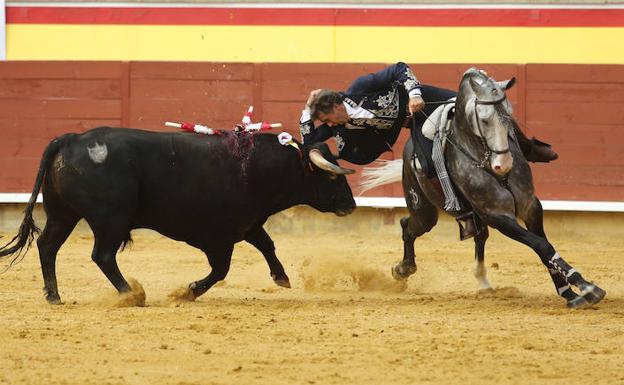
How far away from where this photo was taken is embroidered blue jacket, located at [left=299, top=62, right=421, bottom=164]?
7.27 metres

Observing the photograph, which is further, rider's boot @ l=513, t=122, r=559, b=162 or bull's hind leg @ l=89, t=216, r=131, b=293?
rider's boot @ l=513, t=122, r=559, b=162

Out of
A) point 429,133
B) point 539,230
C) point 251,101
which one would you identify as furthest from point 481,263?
point 251,101

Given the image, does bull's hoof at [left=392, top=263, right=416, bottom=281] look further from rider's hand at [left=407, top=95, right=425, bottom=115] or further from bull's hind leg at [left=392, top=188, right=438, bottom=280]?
rider's hand at [left=407, top=95, right=425, bottom=115]

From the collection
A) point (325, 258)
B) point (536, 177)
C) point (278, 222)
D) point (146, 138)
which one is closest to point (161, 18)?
point (278, 222)

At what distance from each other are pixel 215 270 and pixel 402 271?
4.02 feet

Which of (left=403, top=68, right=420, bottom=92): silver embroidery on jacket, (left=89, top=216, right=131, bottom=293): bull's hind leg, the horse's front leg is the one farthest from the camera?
(left=403, top=68, right=420, bottom=92): silver embroidery on jacket

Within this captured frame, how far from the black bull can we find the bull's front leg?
10 centimetres

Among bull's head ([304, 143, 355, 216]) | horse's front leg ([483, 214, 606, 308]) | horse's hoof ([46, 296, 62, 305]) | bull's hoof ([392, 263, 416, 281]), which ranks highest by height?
bull's head ([304, 143, 355, 216])

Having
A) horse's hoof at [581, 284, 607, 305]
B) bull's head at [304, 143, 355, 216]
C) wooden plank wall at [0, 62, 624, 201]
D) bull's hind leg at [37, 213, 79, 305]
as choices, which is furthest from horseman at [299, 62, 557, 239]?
wooden plank wall at [0, 62, 624, 201]

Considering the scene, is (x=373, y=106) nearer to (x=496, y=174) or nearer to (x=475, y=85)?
(x=475, y=85)

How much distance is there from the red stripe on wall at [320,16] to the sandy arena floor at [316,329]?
440 centimetres

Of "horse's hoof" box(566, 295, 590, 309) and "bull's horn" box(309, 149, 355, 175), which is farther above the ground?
"bull's horn" box(309, 149, 355, 175)

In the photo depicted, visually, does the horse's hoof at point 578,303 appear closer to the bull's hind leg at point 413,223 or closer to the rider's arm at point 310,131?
the bull's hind leg at point 413,223

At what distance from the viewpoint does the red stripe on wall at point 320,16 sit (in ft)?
42.8
